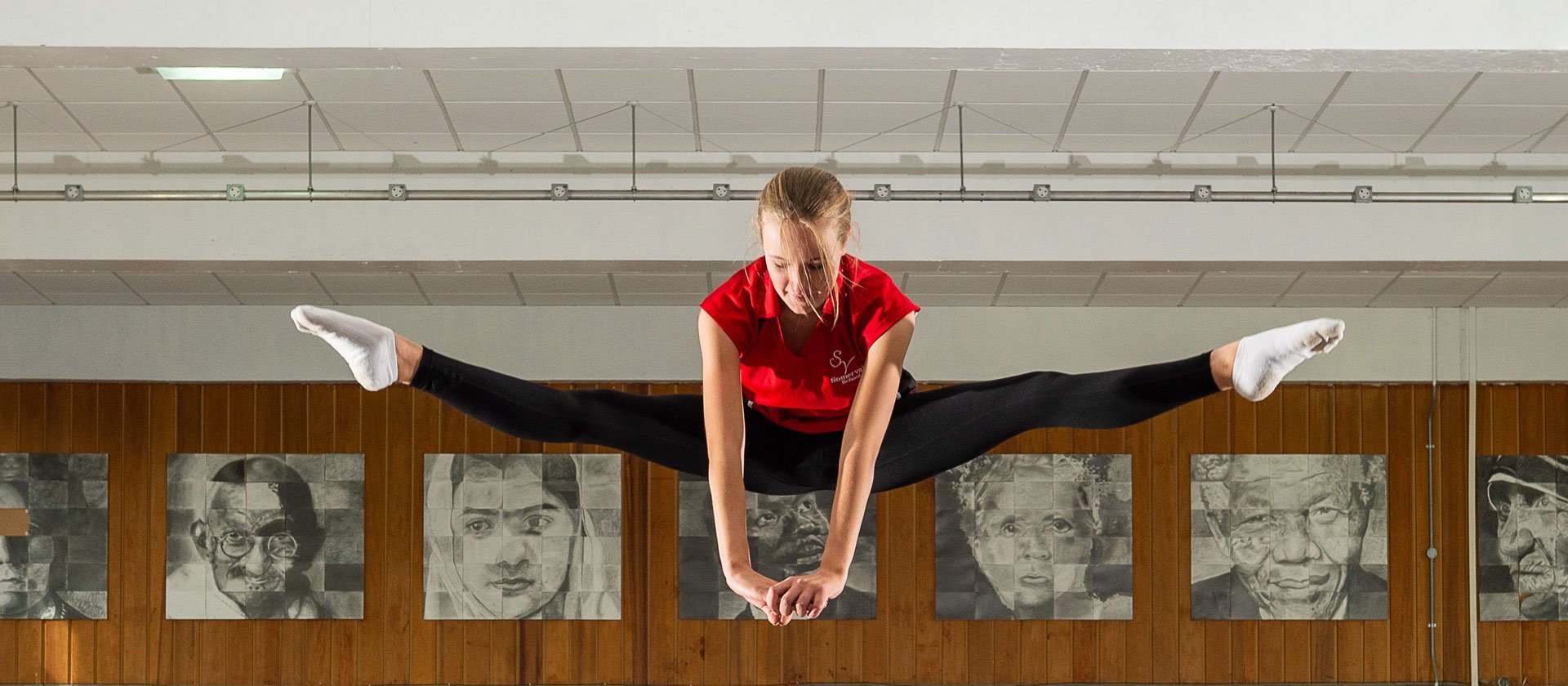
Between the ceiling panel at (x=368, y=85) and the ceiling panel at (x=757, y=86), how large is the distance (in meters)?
1.29

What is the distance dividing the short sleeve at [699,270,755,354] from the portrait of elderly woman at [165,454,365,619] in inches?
256

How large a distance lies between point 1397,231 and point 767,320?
15.2 ft

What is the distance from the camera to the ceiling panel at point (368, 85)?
5.66m

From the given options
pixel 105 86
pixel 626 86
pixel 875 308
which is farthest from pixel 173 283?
pixel 875 308

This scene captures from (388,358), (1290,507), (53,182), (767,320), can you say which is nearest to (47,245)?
(53,182)

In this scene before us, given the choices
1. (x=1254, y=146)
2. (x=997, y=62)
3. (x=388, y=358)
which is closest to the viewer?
(x=388, y=358)

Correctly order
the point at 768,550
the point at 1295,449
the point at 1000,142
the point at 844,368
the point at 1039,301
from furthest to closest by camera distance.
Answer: the point at 1295,449 → the point at 768,550 → the point at 1039,301 → the point at 1000,142 → the point at 844,368

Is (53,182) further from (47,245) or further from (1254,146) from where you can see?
(1254,146)

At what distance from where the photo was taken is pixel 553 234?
617 cm

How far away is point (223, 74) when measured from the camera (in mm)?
5719

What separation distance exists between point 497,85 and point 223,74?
4.06 feet

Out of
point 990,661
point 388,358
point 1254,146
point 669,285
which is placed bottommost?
point 990,661

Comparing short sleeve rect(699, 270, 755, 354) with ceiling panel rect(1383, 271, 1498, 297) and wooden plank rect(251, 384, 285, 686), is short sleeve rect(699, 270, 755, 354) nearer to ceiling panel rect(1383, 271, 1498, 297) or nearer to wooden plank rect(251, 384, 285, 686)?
ceiling panel rect(1383, 271, 1498, 297)

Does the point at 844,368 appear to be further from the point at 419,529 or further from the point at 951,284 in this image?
the point at 419,529
